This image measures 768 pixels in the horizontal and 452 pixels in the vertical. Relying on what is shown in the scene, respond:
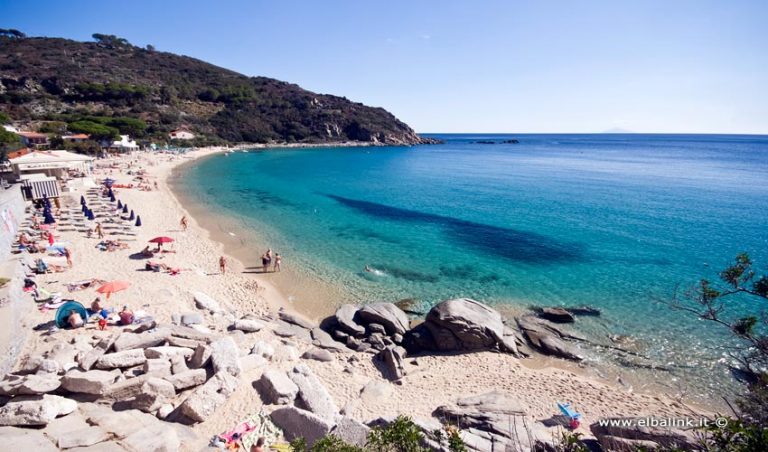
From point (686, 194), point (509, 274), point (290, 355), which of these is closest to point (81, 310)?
point (290, 355)

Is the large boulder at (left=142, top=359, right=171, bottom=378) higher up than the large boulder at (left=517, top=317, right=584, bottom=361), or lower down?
higher up

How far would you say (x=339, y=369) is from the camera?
12.0 meters

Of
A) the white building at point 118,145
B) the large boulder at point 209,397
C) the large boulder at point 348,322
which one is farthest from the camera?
the white building at point 118,145

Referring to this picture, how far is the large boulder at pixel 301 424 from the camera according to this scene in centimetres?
817

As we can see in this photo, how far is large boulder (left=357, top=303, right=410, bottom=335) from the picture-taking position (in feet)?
47.8

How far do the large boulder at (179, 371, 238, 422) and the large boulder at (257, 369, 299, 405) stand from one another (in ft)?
2.56

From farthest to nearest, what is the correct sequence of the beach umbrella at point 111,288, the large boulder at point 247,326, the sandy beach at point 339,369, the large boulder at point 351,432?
the beach umbrella at point 111,288, the large boulder at point 247,326, the sandy beach at point 339,369, the large boulder at point 351,432

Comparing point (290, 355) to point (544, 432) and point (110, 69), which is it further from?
point (110, 69)

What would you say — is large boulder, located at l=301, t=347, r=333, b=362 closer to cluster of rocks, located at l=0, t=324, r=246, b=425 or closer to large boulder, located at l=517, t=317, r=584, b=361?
cluster of rocks, located at l=0, t=324, r=246, b=425

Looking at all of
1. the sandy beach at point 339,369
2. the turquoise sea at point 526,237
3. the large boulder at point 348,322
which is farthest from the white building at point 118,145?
the large boulder at point 348,322

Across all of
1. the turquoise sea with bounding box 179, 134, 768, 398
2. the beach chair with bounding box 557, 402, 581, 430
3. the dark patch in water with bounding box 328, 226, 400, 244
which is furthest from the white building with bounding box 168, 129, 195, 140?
the beach chair with bounding box 557, 402, 581, 430

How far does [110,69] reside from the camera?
11981 centimetres

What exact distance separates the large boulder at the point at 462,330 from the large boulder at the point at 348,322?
9.98 ft

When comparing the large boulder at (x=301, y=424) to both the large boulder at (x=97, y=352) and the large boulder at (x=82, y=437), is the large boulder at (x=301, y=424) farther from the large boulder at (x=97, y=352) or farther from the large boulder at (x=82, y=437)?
the large boulder at (x=97, y=352)
